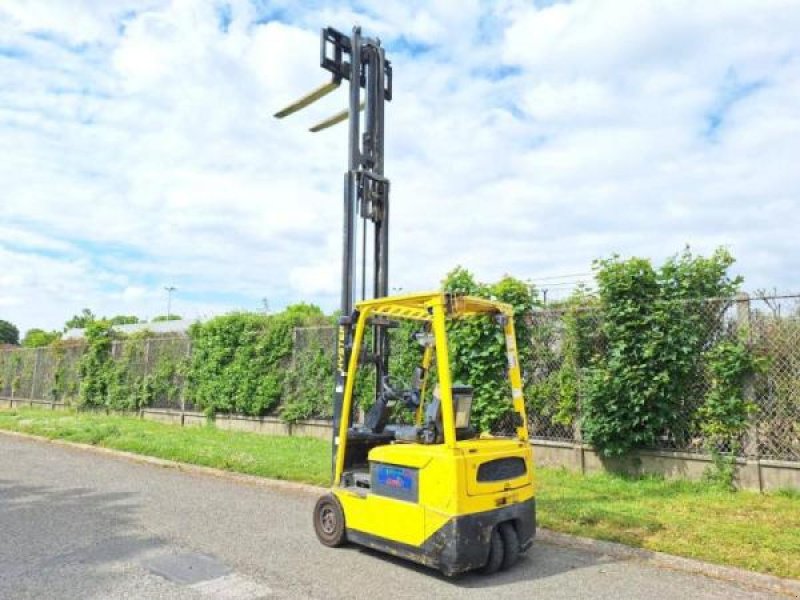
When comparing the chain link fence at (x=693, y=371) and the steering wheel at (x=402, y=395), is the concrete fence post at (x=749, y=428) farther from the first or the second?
the steering wheel at (x=402, y=395)

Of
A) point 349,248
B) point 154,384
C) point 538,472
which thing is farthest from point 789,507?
point 154,384

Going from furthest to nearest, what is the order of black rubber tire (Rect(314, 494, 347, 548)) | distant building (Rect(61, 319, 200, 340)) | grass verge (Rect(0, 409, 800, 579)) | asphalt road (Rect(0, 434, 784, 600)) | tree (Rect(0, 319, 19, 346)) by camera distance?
tree (Rect(0, 319, 19, 346)) < distant building (Rect(61, 319, 200, 340)) < black rubber tire (Rect(314, 494, 347, 548)) < grass verge (Rect(0, 409, 800, 579)) < asphalt road (Rect(0, 434, 784, 600))

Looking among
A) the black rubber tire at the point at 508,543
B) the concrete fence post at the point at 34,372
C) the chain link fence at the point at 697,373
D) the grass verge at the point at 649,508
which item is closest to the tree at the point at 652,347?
the chain link fence at the point at 697,373

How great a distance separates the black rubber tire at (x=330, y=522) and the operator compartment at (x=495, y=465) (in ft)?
4.86

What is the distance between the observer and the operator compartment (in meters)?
4.93

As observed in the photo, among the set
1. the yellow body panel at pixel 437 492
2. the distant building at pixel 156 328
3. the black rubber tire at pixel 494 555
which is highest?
the distant building at pixel 156 328

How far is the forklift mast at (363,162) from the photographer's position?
7.02m

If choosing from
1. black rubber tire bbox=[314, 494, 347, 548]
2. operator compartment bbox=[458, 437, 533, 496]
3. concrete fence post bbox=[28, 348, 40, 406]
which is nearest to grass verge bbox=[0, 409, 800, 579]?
operator compartment bbox=[458, 437, 533, 496]

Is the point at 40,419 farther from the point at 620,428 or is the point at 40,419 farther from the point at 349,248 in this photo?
the point at 620,428

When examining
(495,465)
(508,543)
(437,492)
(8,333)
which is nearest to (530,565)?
(508,543)

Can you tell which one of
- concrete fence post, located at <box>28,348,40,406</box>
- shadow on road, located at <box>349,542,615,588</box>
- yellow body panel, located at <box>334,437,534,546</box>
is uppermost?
concrete fence post, located at <box>28,348,40,406</box>

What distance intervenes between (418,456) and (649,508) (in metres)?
3.42

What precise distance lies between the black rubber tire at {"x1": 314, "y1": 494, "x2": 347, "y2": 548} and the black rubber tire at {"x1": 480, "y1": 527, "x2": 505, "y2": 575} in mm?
1375

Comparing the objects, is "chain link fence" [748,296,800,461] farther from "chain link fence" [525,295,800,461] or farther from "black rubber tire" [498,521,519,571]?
"black rubber tire" [498,521,519,571]
